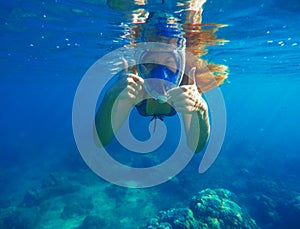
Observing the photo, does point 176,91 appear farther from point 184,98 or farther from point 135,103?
point 135,103

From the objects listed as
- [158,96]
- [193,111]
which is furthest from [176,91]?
[193,111]

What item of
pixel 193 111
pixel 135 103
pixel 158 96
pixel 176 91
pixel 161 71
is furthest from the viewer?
pixel 135 103

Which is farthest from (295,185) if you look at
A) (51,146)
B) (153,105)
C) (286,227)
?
(51,146)

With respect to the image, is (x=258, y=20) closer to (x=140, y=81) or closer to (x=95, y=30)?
(x=95, y=30)

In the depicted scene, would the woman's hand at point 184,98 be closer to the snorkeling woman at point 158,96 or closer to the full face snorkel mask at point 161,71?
the snorkeling woman at point 158,96

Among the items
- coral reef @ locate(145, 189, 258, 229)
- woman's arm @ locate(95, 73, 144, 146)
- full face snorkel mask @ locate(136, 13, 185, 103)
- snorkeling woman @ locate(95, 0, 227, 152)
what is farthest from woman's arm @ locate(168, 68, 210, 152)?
coral reef @ locate(145, 189, 258, 229)

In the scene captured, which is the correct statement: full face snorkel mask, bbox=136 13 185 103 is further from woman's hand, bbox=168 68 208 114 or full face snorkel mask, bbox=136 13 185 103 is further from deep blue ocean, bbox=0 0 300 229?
deep blue ocean, bbox=0 0 300 229

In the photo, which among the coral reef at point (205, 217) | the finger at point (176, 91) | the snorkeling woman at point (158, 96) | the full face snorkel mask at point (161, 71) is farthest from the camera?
the coral reef at point (205, 217)

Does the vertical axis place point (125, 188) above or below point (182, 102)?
below

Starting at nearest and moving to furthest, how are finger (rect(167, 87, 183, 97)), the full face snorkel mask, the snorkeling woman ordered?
finger (rect(167, 87, 183, 97)) < the snorkeling woman < the full face snorkel mask

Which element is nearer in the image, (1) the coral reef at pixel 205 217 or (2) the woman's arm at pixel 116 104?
(2) the woman's arm at pixel 116 104

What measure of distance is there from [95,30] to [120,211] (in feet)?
35.8

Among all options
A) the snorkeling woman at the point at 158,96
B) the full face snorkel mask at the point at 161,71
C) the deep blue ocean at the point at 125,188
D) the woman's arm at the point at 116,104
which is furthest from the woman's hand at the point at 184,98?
the deep blue ocean at the point at 125,188

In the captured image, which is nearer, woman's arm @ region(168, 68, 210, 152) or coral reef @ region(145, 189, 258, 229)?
woman's arm @ region(168, 68, 210, 152)
